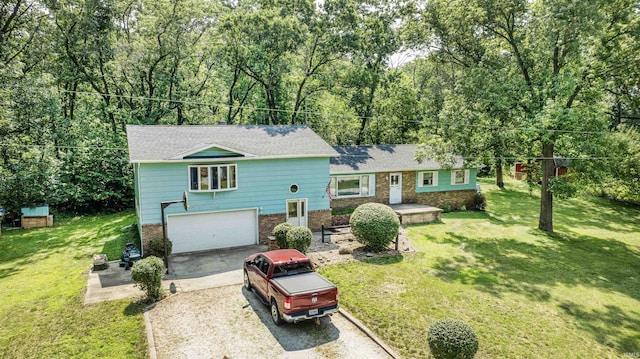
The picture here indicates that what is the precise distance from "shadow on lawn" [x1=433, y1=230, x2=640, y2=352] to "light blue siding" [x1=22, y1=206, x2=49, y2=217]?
2357cm

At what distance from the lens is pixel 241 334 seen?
10.5 metres

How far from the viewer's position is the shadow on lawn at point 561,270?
1191 centimetres

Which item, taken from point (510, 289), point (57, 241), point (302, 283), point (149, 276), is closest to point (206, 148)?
point (149, 276)

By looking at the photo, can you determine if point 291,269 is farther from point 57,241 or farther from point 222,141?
point 57,241

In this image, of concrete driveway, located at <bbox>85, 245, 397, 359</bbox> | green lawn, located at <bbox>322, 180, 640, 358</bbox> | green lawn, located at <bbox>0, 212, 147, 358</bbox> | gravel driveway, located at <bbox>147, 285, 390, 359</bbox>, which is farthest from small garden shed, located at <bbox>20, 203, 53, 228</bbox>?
green lawn, located at <bbox>322, 180, 640, 358</bbox>

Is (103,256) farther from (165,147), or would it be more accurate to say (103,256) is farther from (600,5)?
(600,5)

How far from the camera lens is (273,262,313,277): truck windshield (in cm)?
1152

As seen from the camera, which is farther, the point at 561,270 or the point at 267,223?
the point at 267,223

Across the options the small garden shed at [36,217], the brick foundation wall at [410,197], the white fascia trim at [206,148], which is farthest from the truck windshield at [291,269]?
the small garden shed at [36,217]

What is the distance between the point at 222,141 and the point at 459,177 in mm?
17905

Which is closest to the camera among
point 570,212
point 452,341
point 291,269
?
point 452,341

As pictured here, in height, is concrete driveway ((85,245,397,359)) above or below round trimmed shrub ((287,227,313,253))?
below

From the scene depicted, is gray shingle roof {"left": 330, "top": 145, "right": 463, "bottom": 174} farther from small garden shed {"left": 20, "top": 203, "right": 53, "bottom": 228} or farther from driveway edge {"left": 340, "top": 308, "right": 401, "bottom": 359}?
small garden shed {"left": 20, "top": 203, "right": 53, "bottom": 228}

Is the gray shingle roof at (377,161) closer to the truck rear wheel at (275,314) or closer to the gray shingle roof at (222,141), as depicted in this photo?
the gray shingle roof at (222,141)
